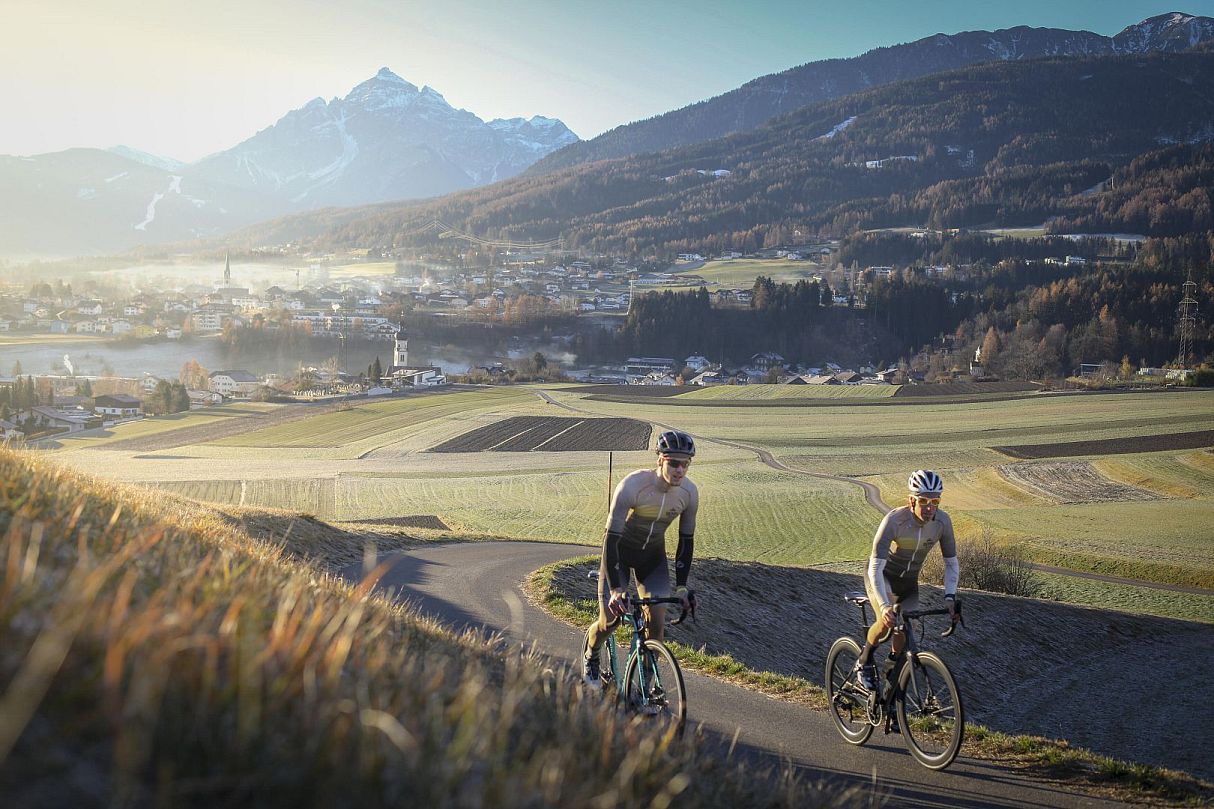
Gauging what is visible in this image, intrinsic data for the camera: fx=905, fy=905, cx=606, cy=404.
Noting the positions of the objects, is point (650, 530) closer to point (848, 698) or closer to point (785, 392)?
point (848, 698)

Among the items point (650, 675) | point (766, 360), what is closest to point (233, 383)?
point (766, 360)

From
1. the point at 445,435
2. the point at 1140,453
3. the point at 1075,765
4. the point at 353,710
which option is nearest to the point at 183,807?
the point at 353,710

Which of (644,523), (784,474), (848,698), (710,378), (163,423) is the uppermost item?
(644,523)

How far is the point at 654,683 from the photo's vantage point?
A: 763cm

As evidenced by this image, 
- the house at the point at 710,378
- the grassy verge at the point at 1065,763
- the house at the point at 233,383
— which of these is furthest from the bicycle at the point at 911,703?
the house at the point at 710,378

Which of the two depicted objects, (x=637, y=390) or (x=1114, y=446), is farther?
(x=637, y=390)

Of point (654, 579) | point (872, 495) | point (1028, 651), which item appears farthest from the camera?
point (872, 495)

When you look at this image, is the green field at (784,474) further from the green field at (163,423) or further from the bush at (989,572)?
the green field at (163,423)

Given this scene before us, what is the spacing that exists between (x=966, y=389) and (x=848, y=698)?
308 feet

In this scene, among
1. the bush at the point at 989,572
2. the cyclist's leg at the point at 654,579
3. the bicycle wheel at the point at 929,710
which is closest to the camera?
the bicycle wheel at the point at 929,710

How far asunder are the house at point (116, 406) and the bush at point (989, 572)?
71185 mm

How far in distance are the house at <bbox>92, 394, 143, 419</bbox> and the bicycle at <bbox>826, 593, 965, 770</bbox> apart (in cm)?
8034

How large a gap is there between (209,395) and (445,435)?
112 feet

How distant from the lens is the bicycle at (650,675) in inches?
291
